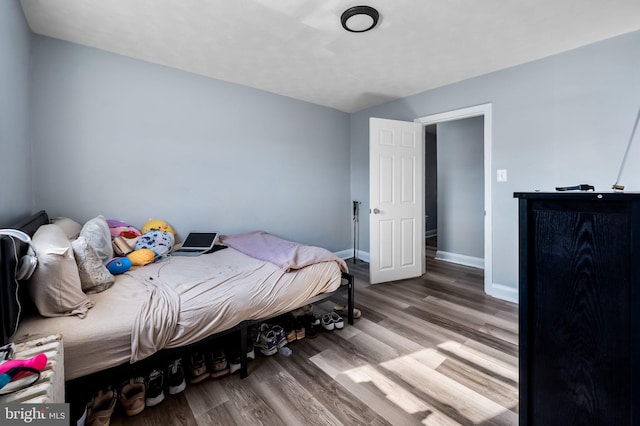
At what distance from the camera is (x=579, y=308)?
0.83 m

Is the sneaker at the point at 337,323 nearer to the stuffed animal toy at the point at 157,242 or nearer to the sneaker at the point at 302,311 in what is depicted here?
the sneaker at the point at 302,311

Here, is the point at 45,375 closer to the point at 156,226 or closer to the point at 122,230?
the point at 122,230

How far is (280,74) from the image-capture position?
9.86 ft

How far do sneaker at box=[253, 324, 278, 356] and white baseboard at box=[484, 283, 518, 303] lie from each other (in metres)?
2.50

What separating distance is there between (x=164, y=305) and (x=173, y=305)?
0.15 feet

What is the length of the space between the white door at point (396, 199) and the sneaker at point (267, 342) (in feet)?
5.50

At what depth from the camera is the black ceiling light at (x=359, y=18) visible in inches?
73.9

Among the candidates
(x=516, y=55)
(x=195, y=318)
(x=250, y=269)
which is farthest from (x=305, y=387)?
(x=516, y=55)

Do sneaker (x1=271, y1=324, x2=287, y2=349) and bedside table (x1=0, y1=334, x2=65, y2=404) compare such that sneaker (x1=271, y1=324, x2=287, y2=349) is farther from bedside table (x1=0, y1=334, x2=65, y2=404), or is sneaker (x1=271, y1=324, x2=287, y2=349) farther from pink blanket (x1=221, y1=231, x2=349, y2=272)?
bedside table (x1=0, y1=334, x2=65, y2=404)

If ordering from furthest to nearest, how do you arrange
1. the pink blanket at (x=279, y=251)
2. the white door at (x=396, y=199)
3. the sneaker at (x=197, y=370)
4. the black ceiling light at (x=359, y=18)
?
1. the white door at (x=396, y=199)
2. the pink blanket at (x=279, y=251)
3. the black ceiling light at (x=359, y=18)
4. the sneaker at (x=197, y=370)

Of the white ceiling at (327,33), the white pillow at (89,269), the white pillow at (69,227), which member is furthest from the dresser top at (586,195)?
the white pillow at (69,227)

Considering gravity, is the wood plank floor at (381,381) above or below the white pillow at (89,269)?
below

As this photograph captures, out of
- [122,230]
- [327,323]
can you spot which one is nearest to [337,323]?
[327,323]

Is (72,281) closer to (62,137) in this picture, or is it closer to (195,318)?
(195,318)
